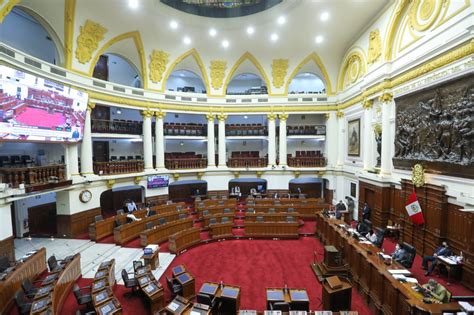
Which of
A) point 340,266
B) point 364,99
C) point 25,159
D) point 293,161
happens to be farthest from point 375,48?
point 25,159

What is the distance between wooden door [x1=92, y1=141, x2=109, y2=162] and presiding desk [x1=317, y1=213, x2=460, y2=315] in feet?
48.0

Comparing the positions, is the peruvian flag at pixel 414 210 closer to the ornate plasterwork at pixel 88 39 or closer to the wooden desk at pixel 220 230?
the wooden desk at pixel 220 230

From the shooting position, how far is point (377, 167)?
11312mm

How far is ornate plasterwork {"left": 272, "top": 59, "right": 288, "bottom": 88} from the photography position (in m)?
16.1

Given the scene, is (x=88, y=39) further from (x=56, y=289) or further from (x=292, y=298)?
(x=292, y=298)

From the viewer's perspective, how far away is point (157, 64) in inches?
575

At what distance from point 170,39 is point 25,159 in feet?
32.6

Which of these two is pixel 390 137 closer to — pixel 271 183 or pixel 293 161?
pixel 293 161

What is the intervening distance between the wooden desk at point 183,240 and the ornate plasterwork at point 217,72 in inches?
420

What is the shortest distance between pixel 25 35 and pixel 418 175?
1859cm

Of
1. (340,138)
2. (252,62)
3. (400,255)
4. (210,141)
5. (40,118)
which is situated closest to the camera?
(400,255)

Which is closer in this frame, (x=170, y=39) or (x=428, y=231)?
(x=428, y=231)

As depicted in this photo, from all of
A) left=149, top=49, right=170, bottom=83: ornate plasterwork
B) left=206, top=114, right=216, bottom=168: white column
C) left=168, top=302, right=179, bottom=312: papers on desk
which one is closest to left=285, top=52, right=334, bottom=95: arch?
left=206, top=114, right=216, bottom=168: white column

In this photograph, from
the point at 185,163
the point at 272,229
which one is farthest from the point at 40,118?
the point at 272,229
